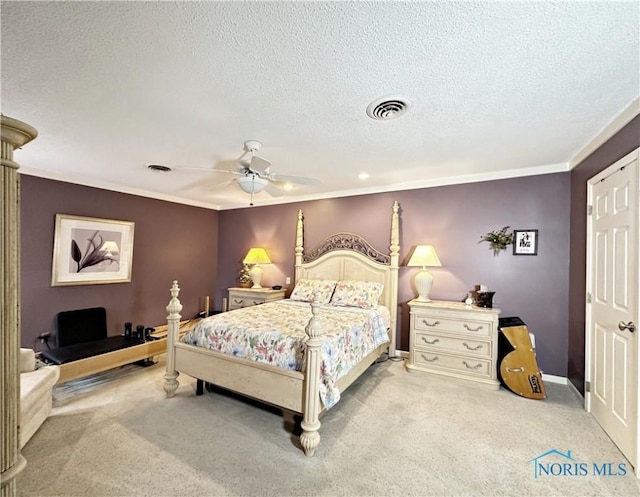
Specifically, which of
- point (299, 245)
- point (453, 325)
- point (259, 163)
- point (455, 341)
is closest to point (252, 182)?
point (259, 163)

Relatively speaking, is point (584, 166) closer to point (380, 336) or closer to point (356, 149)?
point (356, 149)

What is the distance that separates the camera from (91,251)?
4.10 m

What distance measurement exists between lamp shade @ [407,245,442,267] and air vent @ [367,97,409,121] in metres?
2.01

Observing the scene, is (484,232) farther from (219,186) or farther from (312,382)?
(219,186)

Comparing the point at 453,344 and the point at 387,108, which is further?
the point at 453,344

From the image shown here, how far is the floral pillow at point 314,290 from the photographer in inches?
161

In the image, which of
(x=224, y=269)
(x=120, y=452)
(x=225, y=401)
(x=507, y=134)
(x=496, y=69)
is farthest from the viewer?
(x=224, y=269)

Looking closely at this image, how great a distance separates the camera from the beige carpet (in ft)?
5.85

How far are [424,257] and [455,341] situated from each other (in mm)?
1041

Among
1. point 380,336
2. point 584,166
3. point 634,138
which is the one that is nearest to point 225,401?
point 380,336

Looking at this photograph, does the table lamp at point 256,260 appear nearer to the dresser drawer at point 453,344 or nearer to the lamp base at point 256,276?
the lamp base at point 256,276

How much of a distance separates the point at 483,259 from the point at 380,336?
5.33 feet

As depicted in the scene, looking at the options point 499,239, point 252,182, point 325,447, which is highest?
point 252,182

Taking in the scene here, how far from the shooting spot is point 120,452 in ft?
6.73
